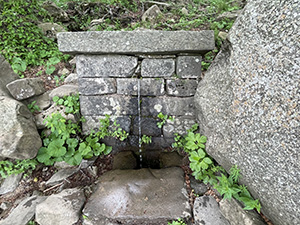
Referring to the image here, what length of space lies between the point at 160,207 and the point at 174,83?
1342mm

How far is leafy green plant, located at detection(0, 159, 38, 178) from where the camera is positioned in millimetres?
2152

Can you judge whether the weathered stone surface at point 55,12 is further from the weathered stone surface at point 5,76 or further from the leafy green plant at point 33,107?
the leafy green plant at point 33,107

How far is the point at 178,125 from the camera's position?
2.39 meters

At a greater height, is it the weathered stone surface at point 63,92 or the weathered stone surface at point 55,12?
the weathered stone surface at point 55,12

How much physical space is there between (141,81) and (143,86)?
7 centimetres

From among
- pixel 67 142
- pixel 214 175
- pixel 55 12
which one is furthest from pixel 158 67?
pixel 55 12

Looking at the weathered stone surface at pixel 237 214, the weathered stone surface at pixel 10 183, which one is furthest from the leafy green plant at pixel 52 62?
the weathered stone surface at pixel 237 214

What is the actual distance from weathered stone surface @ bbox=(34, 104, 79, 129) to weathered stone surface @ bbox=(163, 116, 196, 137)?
1.20 m

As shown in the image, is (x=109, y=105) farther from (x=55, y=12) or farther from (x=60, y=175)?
(x=55, y=12)

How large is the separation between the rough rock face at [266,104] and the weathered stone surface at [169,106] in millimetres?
731

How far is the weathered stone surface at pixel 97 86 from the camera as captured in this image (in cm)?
225

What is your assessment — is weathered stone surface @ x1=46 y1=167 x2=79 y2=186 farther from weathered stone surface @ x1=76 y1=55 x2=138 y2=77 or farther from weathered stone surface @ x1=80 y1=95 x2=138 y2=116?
weathered stone surface @ x1=76 y1=55 x2=138 y2=77

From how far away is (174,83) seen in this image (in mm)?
2195

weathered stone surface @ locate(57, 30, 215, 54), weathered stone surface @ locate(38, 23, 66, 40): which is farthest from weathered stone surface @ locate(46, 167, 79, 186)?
weathered stone surface @ locate(38, 23, 66, 40)
